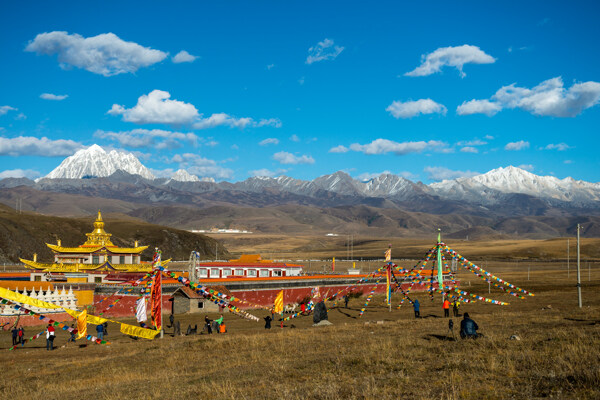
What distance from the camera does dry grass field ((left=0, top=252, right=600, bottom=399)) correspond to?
1356 cm

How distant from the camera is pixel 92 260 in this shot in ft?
240

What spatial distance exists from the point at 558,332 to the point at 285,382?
11.7 m

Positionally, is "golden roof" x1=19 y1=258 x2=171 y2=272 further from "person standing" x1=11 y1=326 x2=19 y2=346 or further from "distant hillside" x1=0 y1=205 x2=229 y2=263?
"distant hillside" x1=0 y1=205 x2=229 y2=263

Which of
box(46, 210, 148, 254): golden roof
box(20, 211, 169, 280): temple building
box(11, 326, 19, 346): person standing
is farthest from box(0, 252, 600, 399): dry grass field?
box(46, 210, 148, 254): golden roof

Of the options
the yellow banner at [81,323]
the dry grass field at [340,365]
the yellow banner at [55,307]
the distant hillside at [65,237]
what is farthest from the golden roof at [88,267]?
the distant hillside at [65,237]

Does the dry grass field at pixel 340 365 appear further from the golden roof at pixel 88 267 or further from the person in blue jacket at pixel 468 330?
the golden roof at pixel 88 267

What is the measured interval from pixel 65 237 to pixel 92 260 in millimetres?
101232

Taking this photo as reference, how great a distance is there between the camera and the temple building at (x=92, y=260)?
7156 centimetres

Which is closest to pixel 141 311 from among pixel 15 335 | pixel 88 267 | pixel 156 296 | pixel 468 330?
pixel 156 296

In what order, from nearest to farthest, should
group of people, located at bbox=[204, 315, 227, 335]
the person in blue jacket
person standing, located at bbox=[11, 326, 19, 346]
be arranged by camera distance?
the person in blue jacket → person standing, located at bbox=[11, 326, 19, 346] → group of people, located at bbox=[204, 315, 227, 335]

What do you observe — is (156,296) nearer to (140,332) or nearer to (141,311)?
(140,332)

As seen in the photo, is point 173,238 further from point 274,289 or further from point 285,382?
point 285,382

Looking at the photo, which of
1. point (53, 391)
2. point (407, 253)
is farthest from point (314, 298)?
point (407, 253)

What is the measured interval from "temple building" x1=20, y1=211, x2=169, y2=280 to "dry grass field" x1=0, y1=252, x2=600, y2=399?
41.3 m
